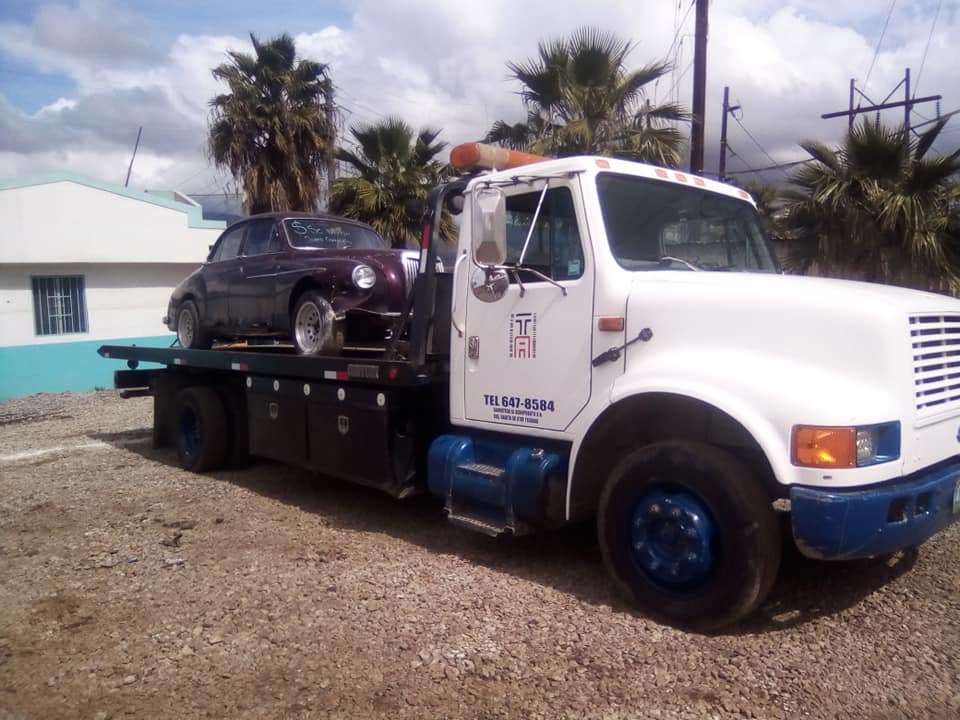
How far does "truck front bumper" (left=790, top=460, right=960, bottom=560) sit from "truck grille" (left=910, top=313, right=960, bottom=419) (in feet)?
1.26

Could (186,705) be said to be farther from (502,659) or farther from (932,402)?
(932,402)

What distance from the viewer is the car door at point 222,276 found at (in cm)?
847

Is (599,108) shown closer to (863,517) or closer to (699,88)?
(699,88)

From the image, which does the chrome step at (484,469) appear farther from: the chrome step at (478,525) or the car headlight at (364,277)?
the car headlight at (364,277)

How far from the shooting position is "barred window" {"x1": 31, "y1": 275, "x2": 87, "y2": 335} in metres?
16.2

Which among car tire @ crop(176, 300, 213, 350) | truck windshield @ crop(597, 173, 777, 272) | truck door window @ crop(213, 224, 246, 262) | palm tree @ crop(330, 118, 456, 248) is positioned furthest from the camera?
palm tree @ crop(330, 118, 456, 248)

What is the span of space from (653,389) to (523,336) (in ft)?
3.47

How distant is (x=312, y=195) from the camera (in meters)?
16.3

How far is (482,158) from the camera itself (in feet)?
17.4

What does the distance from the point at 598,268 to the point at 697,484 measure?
130cm

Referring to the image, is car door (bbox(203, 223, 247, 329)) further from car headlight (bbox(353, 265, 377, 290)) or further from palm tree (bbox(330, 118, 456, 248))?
palm tree (bbox(330, 118, 456, 248))

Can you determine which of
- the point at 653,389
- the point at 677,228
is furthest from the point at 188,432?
the point at 653,389

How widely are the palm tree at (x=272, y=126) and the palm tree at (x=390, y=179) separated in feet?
3.68

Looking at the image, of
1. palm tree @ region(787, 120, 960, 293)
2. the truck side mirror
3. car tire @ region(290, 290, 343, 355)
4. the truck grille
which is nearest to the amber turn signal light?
the truck grille
